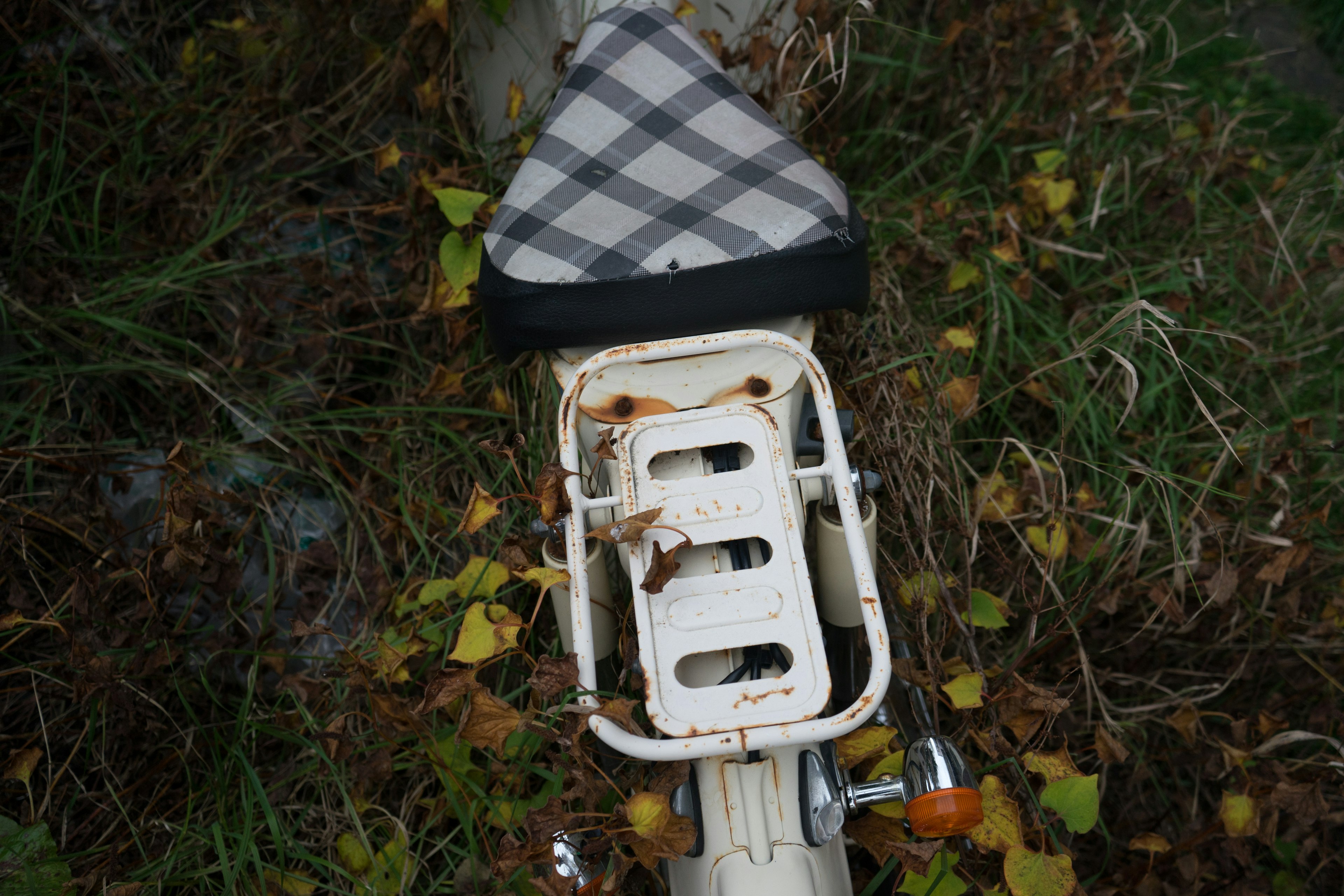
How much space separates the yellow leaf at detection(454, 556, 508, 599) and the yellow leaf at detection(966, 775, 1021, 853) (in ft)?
2.94

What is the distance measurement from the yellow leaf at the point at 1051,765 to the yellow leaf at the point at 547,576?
79cm

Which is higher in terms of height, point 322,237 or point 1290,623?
point 322,237

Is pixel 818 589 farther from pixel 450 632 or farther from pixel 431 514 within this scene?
pixel 431 514

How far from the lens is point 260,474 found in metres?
1.87

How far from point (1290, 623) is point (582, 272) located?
1690 mm

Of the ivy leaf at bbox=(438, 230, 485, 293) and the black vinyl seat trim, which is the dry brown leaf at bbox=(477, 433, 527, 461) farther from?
the ivy leaf at bbox=(438, 230, 485, 293)

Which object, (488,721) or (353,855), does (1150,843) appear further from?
(353,855)

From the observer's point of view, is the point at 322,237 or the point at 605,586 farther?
the point at 322,237

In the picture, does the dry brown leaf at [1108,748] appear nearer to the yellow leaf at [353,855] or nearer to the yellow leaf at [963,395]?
the yellow leaf at [963,395]

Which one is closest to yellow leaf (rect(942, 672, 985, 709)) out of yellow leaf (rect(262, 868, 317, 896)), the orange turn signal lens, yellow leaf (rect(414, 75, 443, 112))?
the orange turn signal lens

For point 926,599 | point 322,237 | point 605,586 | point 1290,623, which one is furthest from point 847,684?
point 322,237

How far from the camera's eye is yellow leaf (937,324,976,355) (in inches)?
74.3

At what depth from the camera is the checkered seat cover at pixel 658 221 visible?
4.31ft

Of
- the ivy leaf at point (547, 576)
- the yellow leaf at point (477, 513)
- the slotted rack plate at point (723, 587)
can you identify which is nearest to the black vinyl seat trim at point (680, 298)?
the slotted rack plate at point (723, 587)
